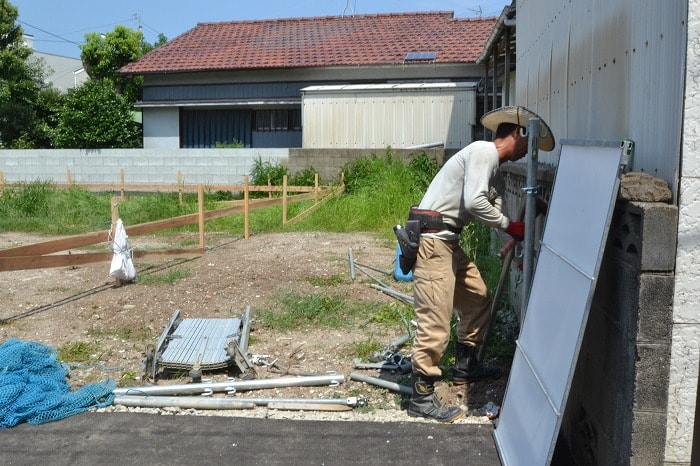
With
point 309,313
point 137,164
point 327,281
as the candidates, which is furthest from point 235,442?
point 137,164

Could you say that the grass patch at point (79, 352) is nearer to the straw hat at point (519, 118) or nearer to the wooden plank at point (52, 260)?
the wooden plank at point (52, 260)

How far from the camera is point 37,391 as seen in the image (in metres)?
4.73

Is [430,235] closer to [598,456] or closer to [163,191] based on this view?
[598,456]

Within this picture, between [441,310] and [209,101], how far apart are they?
2092cm

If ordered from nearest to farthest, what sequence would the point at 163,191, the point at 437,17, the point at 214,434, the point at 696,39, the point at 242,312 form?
the point at 696,39
the point at 214,434
the point at 242,312
the point at 163,191
the point at 437,17

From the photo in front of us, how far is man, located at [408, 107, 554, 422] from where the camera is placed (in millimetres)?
4441

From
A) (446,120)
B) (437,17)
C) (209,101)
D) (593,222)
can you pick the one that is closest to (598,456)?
(593,222)

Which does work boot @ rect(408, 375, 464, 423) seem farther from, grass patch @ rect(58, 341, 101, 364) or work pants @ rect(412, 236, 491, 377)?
grass patch @ rect(58, 341, 101, 364)

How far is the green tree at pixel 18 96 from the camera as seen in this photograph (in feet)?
92.0

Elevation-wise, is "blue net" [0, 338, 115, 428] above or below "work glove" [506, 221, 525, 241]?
below

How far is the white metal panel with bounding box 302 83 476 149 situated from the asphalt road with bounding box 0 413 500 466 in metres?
15.3

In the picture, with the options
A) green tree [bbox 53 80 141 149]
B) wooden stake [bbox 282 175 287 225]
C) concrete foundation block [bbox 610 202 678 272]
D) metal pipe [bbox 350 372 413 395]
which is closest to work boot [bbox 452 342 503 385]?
metal pipe [bbox 350 372 413 395]

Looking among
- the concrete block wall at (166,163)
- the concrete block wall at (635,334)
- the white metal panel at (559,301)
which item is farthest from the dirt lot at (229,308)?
the concrete block wall at (166,163)

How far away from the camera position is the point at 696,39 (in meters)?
2.78
